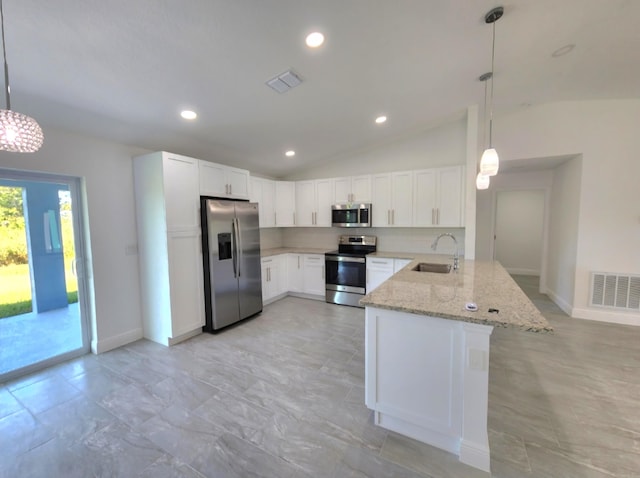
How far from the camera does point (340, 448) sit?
5.58ft

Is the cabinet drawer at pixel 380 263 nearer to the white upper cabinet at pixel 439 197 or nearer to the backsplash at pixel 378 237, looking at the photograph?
the backsplash at pixel 378 237

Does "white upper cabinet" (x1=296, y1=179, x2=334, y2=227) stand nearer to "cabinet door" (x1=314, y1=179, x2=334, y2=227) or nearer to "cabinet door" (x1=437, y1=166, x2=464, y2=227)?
"cabinet door" (x1=314, y1=179, x2=334, y2=227)

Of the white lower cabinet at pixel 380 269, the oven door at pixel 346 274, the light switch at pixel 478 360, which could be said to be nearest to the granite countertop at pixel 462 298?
the light switch at pixel 478 360

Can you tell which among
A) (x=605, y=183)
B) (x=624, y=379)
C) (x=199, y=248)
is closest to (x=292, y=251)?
(x=199, y=248)

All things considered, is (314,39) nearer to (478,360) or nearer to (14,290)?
(478,360)

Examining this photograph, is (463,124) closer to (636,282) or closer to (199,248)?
(636,282)

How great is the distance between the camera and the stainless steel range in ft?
14.5

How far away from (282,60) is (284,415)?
2925 mm

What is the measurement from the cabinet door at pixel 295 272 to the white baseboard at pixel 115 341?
2.52m

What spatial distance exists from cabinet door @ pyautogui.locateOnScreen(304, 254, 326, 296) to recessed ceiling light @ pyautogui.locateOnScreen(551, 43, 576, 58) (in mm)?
3837

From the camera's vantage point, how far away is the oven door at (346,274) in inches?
173

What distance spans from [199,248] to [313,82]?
8.04ft

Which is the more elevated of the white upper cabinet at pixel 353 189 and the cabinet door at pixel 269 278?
the white upper cabinet at pixel 353 189

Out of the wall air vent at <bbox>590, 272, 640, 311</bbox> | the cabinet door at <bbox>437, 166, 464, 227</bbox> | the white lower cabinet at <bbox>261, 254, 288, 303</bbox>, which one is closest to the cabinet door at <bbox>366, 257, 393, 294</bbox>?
the cabinet door at <bbox>437, 166, 464, 227</bbox>
